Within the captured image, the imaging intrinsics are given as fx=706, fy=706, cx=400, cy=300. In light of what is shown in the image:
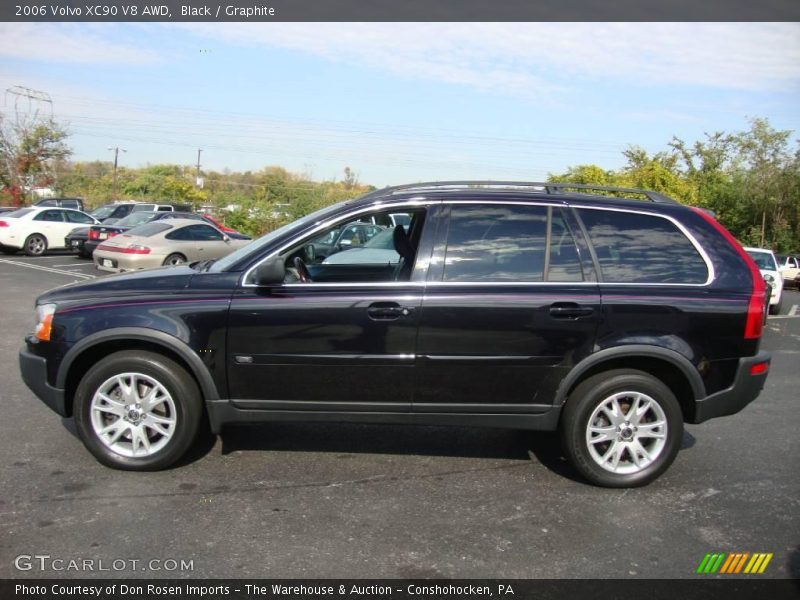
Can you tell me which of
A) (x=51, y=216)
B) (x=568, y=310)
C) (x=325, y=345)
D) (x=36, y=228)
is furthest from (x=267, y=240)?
(x=51, y=216)

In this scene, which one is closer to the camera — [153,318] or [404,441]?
[153,318]

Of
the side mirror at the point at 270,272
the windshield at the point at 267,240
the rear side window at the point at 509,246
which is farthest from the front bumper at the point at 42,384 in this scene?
the rear side window at the point at 509,246

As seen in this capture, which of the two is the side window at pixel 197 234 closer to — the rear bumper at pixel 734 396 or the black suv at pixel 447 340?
the black suv at pixel 447 340

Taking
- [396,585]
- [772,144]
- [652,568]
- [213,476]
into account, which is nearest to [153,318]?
[213,476]

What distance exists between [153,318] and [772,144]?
142ft

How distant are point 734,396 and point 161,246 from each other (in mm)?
13454

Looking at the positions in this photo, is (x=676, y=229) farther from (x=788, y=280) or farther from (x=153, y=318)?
(x=788, y=280)

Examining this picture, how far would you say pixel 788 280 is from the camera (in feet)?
89.5

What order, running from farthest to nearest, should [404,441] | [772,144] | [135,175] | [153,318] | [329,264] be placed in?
[135,175] → [772,144] → [329,264] → [404,441] → [153,318]

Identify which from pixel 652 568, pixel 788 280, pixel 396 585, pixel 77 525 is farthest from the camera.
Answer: pixel 788 280

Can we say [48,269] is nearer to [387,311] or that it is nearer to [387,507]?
[387,311]

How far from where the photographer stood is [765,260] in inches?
637

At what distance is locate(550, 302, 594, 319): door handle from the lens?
4.39 meters

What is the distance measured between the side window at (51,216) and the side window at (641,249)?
2047cm
